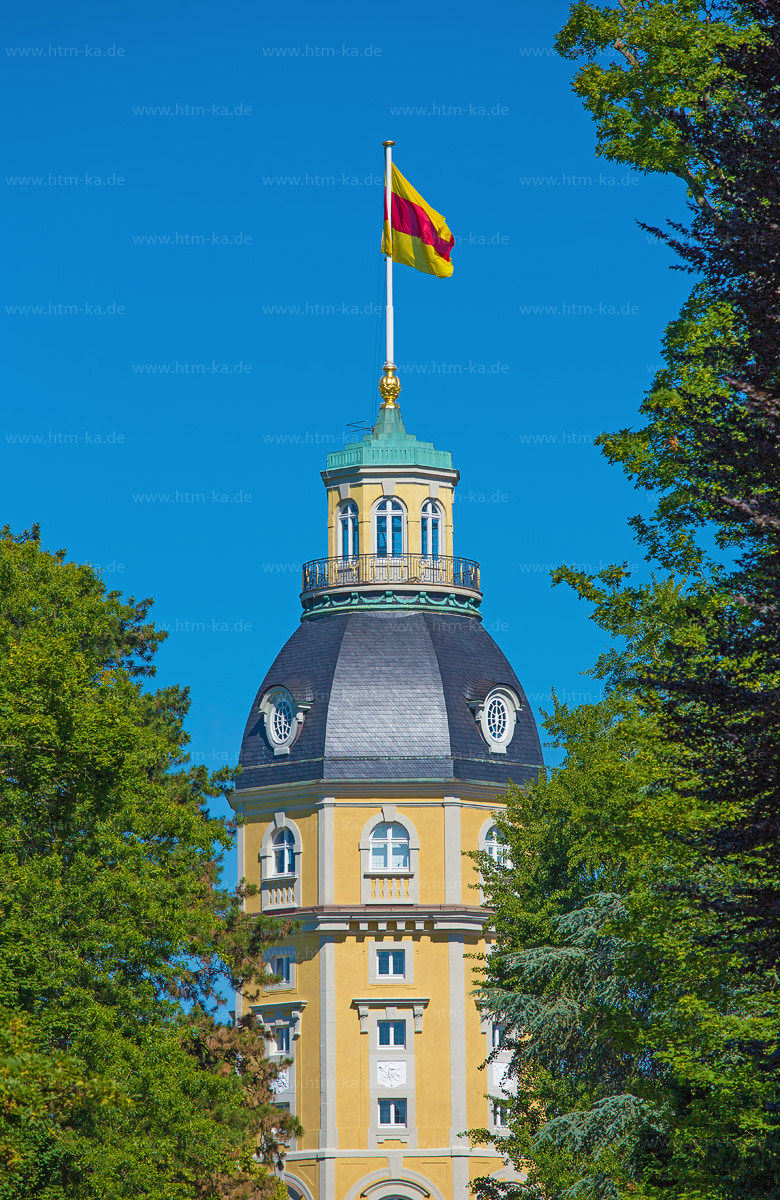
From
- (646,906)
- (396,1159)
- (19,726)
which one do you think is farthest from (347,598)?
(646,906)

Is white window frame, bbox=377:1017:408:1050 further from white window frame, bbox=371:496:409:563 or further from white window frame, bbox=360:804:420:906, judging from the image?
white window frame, bbox=371:496:409:563

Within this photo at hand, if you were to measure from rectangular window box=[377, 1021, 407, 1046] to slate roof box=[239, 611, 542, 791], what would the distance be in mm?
9040

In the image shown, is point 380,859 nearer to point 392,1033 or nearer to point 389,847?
point 389,847

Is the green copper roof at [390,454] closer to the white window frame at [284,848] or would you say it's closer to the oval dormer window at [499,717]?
the oval dormer window at [499,717]

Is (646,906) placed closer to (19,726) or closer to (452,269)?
(19,726)

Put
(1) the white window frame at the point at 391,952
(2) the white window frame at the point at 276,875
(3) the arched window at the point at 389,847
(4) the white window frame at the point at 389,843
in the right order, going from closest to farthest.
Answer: (1) the white window frame at the point at 391,952 → (4) the white window frame at the point at 389,843 → (3) the arched window at the point at 389,847 → (2) the white window frame at the point at 276,875

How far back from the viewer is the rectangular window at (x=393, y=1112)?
2896 inches

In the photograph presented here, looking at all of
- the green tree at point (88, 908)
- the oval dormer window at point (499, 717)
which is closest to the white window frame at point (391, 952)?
the oval dormer window at point (499, 717)

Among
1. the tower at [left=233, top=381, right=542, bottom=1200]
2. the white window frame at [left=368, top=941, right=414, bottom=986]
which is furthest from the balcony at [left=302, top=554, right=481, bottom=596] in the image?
the white window frame at [left=368, top=941, right=414, bottom=986]

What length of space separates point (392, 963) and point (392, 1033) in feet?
8.33

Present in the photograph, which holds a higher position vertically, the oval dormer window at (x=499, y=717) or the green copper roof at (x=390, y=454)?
the green copper roof at (x=390, y=454)

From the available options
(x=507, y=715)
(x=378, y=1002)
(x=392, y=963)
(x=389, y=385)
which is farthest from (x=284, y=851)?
(x=389, y=385)

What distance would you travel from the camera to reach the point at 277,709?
7781cm

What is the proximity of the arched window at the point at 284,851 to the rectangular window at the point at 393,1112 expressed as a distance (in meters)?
9.33
